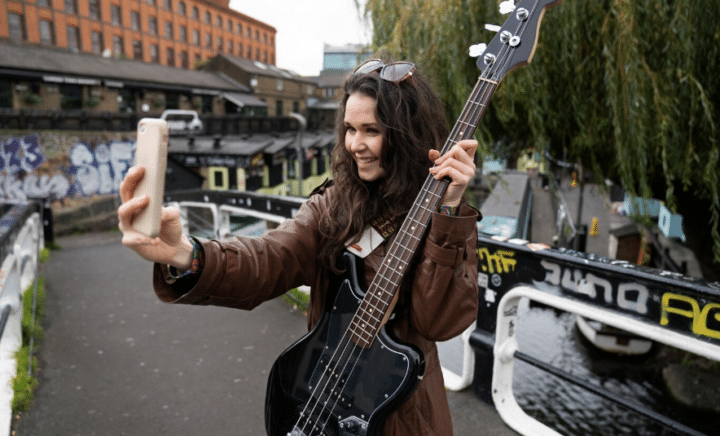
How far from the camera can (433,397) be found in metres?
1.70

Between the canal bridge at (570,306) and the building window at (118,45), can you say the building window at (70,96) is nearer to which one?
the building window at (118,45)

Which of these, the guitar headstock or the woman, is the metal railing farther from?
the guitar headstock

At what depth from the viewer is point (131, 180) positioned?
111 cm

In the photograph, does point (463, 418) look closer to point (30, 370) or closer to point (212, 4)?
point (30, 370)

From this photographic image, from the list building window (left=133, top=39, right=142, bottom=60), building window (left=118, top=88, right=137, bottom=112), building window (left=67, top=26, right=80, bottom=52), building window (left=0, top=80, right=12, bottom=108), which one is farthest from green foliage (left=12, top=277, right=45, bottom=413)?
building window (left=133, top=39, right=142, bottom=60)

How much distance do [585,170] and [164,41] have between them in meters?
47.5

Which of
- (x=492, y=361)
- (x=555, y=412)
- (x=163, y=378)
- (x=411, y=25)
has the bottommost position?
(x=555, y=412)

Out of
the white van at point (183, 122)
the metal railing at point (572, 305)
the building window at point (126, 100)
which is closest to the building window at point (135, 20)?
the building window at point (126, 100)

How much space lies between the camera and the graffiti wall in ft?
46.3

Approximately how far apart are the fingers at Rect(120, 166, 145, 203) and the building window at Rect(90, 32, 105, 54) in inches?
1728

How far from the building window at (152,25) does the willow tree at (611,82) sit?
44940 millimetres

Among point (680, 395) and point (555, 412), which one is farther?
point (680, 395)

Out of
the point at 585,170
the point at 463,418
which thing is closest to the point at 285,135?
the point at 585,170

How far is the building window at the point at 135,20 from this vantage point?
136 feet
